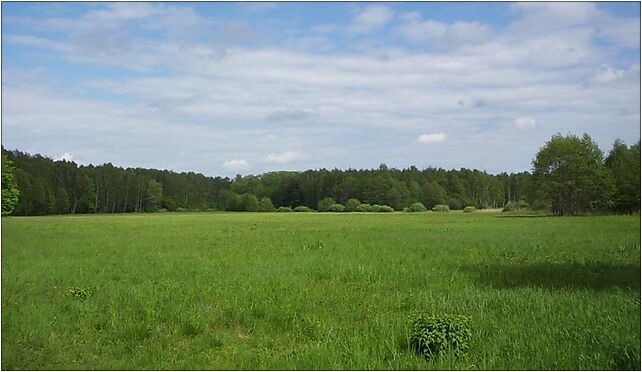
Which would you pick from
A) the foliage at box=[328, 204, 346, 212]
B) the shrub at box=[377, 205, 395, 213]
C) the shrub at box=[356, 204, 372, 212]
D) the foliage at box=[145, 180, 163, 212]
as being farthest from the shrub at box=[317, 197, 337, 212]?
the foliage at box=[145, 180, 163, 212]

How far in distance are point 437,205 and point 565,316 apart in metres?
8.63

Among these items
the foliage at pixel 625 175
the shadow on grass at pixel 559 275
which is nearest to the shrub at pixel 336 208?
the shadow on grass at pixel 559 275

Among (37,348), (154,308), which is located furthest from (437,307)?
(37,348)

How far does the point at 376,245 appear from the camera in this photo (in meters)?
21.2

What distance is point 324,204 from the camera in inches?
776

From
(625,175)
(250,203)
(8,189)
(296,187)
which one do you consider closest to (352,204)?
(296,187)

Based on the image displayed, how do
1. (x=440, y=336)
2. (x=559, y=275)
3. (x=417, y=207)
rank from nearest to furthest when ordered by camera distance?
(x=440, y=336), (x=559, y=275), (x=417, y=207)

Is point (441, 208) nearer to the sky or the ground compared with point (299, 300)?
nearer to the sky

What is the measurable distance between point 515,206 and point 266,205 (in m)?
8.65

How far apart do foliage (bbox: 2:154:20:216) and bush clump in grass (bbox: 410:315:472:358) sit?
7.77 m

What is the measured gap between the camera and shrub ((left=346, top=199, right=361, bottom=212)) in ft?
63.8

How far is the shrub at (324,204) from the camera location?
19.6m

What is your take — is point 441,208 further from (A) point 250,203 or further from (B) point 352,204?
(A) point 250,203

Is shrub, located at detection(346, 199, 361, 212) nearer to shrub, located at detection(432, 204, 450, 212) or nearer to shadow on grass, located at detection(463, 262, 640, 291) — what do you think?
shrub, located at detection(432, 204, 450, 212)
